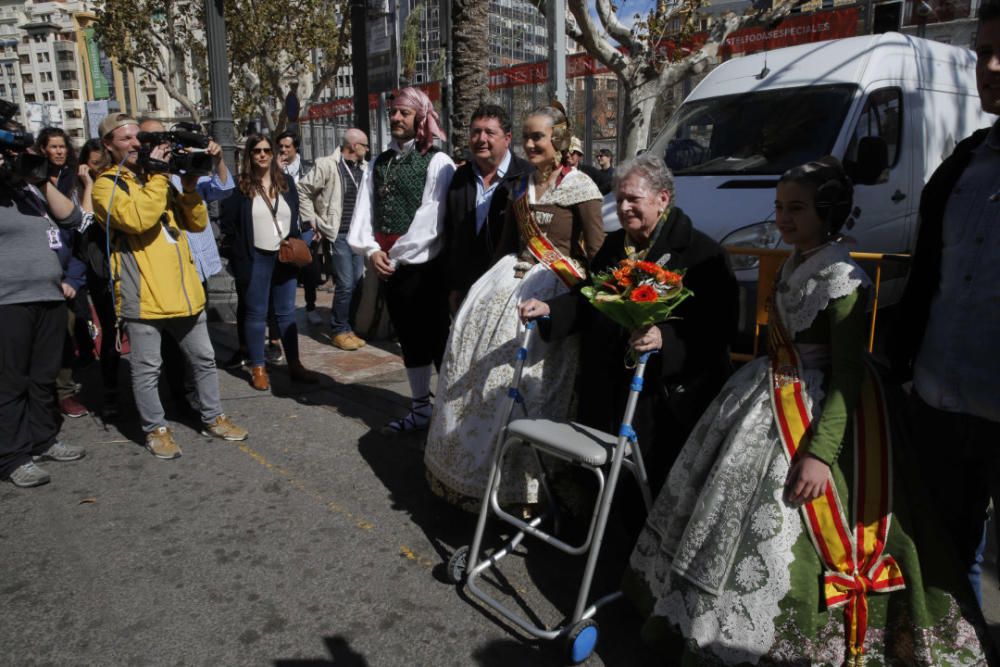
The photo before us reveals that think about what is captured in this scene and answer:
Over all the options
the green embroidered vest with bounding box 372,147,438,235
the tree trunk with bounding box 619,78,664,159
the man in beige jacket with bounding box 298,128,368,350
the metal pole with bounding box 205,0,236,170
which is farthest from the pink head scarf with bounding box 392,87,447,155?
the tree trunk with bounding box 619,78,664,159

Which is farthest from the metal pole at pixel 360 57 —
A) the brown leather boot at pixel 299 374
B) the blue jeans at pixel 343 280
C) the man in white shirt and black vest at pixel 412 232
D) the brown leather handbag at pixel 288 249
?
the man in white shirt and black vest at pixel 412 232

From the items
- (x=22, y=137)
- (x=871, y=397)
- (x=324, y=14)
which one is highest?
(x=324, y=14)

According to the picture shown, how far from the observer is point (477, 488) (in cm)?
347

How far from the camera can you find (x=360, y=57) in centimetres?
968

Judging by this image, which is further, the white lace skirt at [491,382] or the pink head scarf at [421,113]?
the pink head scarf at [421,113]

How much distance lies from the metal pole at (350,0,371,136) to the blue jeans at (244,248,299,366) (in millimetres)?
4482

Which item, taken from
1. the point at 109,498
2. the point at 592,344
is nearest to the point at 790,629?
the point at 592,344

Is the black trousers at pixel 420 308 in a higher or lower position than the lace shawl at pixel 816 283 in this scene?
lower

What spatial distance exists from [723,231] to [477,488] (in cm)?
250

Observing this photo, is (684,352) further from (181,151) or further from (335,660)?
(181,151)

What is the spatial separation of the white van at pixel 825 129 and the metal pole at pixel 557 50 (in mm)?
985

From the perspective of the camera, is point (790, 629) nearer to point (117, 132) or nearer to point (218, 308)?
point (117, 132)

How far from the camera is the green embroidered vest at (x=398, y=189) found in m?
4.55

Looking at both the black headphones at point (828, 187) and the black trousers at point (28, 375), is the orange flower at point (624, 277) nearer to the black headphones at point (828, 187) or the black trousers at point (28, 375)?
the black headphones at point (828, 187)
